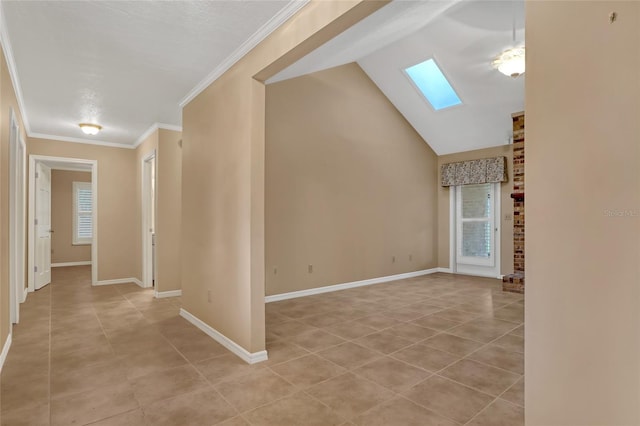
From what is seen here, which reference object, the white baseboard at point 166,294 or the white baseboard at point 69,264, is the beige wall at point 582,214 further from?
the white baseboard at point 69,264

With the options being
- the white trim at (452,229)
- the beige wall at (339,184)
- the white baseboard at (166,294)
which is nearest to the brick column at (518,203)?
the white trim at (452,229)

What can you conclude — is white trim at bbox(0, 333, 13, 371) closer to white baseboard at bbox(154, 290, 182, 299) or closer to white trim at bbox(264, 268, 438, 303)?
white baseboard at bbox(154, 290, 182, 299)

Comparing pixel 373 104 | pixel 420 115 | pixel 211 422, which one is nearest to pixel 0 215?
pixel 211 422

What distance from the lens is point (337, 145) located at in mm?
5629

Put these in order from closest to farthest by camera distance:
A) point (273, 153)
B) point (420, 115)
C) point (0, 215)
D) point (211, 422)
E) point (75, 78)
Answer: point (211, 422) → point (0, 215) → point (75, 78) → point (273, 153) → point (420, 115)

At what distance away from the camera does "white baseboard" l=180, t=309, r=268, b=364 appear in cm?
278

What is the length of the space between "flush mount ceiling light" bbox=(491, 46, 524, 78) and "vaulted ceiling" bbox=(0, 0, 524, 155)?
586 mm

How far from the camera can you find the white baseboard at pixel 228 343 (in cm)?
278

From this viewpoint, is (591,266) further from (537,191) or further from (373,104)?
(373,104)

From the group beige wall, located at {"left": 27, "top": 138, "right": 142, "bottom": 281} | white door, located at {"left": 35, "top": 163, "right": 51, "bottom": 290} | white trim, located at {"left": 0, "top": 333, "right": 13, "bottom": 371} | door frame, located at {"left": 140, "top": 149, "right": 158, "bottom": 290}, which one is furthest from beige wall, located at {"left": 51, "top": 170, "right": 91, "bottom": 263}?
white trim, located at {"left": 0, "top": 333, "right": 13, "bottom": 371}

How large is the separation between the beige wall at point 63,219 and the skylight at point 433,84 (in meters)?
8.21

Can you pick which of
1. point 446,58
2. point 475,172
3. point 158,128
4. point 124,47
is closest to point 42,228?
point 158,128

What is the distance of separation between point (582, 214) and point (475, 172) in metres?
6.09

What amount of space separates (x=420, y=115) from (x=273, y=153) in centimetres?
326
